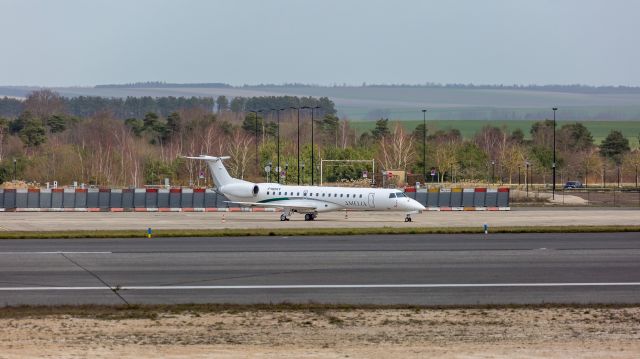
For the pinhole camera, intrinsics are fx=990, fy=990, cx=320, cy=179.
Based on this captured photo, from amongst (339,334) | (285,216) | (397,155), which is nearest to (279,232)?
(285,216)

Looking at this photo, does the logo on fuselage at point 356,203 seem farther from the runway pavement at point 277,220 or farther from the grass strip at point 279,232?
the grass strip at point 279,232

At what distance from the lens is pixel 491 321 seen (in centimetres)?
2048

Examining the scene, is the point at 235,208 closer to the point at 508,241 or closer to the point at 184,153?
the point at 508,241

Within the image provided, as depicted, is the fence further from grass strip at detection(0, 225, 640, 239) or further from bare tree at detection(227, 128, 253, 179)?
bare tree at detection(227, 128, 253, 179)

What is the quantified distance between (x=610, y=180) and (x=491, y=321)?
130 metres

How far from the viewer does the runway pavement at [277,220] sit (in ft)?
174

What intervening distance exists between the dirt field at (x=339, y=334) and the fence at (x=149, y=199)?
5176cm

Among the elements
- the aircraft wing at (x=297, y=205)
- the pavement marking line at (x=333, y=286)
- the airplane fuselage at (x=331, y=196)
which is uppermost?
the airplane fuselage at (x=331, y=196)

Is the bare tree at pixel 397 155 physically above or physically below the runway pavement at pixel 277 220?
above

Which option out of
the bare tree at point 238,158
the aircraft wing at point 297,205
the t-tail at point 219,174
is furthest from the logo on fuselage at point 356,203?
the bare tree at point 238,158

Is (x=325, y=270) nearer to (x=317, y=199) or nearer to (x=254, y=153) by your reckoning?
(x=317, y=199)

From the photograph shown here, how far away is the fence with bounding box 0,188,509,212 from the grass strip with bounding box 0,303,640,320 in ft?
167

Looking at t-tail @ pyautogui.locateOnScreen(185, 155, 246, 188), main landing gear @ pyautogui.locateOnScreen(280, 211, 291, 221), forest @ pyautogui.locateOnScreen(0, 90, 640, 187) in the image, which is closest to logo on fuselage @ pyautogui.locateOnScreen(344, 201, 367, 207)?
main landing gear @ pyautogui.locateOnScreen(280, 211, 291, 221)

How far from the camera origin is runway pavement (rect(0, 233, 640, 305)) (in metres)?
24.3
